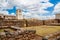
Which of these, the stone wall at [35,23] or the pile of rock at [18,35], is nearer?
the pile of rock at [18,35]

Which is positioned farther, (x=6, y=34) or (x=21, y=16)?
(x=21, y=16)

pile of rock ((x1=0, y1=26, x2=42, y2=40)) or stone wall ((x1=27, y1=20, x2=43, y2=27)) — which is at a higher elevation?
stone wall ((x1=27, y1=20, x2=43, y2=27))

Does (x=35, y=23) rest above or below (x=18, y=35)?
above

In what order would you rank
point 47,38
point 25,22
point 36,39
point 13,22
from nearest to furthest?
point 47,38
point 36,39
point 13,22
point 25,22

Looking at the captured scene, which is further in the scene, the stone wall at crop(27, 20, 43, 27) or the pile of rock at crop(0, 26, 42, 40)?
the stone wall at crop(27, 20, 43, 27)

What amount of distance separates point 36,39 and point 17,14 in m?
13.4

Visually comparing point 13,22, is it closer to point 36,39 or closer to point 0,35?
point 36,39

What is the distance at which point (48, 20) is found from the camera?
19.8 metres

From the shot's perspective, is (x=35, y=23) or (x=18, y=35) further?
(x=35, y=23)

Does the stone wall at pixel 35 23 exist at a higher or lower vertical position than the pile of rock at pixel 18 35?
higher

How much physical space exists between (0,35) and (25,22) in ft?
31.9

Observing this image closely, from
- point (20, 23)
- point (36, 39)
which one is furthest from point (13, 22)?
point (36, 39)

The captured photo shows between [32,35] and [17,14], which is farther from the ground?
[17,14]

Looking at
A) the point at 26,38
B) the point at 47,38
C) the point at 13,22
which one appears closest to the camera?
the point at 47,38
